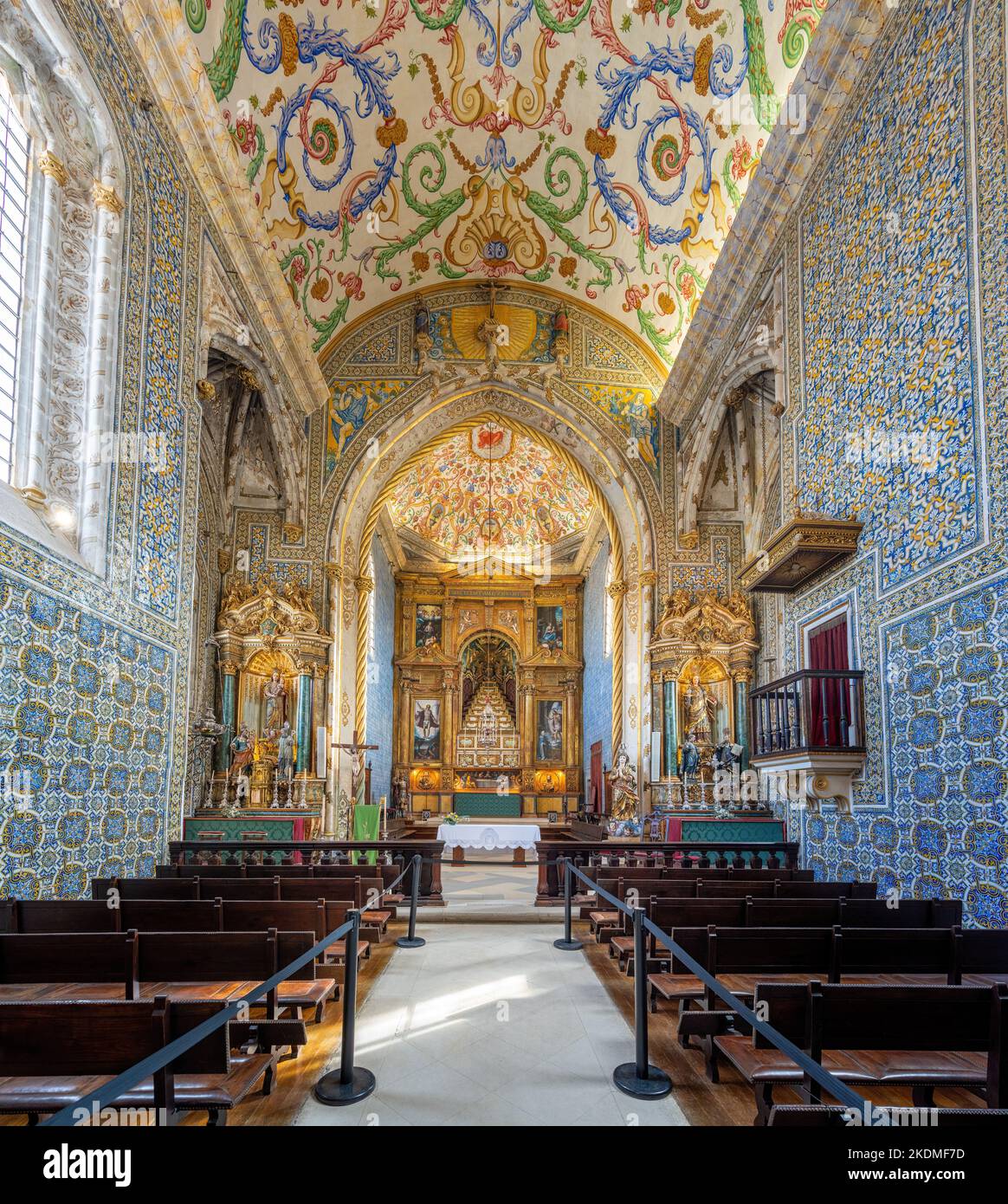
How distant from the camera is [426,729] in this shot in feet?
81.5

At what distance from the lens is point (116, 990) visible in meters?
4.33

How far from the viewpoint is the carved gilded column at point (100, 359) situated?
7.17m

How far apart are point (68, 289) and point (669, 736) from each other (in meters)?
10.8

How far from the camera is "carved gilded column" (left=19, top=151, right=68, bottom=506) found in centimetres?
689

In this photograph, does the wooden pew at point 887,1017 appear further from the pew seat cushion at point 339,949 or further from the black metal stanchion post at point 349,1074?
the pew seat cushion at point 339,949

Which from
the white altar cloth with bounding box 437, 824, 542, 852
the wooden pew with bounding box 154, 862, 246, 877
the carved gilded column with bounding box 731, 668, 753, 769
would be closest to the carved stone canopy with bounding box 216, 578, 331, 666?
the white altar cloth with bounding box 437, 824, 542, 852

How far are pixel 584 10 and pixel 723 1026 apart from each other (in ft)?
40.4

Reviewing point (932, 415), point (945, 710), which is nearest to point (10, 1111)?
point (945, 710)

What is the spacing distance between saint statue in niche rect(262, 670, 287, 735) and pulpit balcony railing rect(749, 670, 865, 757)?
8.47 m

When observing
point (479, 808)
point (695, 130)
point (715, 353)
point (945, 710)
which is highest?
point (695, 130)

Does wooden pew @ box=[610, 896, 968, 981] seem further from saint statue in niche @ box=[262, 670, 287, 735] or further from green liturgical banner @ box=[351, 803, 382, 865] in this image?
green liturgical banner @ box=[351, 803, 382, 865]

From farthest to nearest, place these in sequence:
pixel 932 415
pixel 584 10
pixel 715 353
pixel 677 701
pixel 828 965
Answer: pixel 677 701
pixel 715 353
pixel 584 10
pixel 932 415
pixel 828 965

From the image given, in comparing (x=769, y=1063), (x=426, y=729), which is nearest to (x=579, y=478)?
(x=426, y=729)
